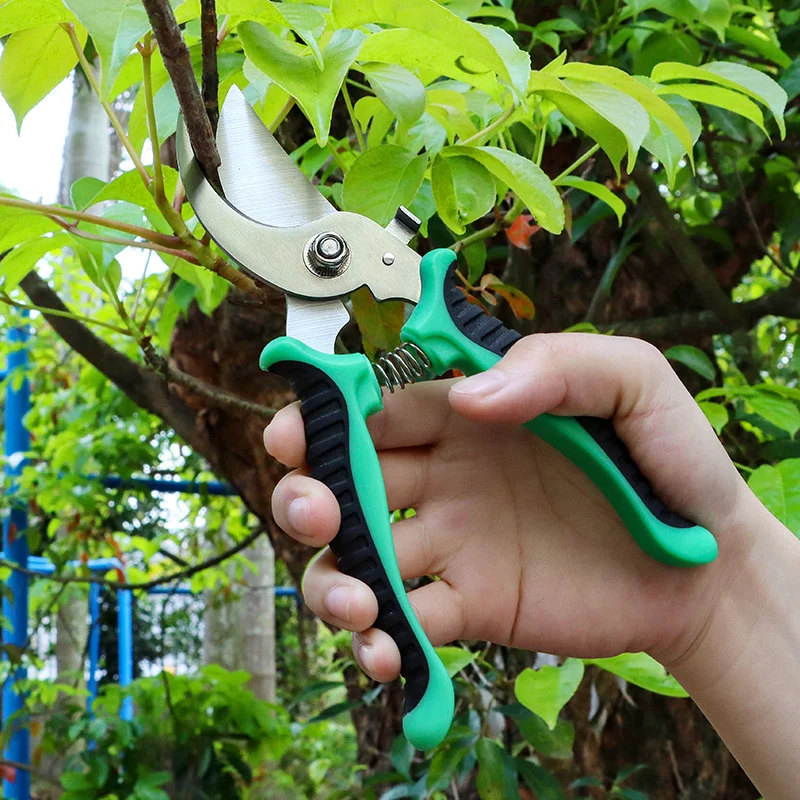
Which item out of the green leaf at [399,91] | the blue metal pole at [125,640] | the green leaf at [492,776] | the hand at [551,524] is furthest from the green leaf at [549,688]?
the blue metal pole at [125,640]

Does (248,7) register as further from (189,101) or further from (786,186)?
(786,186)

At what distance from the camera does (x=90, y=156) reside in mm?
3092

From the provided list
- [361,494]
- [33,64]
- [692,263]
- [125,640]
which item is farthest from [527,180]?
[125,640]

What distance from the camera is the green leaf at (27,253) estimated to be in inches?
29.9

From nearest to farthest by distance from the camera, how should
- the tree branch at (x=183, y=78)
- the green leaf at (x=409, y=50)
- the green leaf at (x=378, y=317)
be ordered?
the tree branch at (x=183, y=78), the green leaf at (x=409, y=50), the green leaf at (x=378, y=317)

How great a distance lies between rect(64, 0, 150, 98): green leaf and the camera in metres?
0.49

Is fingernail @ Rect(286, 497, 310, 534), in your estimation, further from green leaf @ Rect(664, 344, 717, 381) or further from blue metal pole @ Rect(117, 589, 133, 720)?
blue metal pole @ Rect(117, 589, 133, 720)

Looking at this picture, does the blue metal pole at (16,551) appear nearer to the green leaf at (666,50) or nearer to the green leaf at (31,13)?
the green leaf at (666,50)

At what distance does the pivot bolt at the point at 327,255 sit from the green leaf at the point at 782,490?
0.44 metres

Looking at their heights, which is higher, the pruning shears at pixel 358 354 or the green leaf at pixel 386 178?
the green leaf at pixel 386 178

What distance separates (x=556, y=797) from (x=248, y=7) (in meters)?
1.09

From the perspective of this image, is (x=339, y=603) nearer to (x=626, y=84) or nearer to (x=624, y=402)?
(x=624, y=402)

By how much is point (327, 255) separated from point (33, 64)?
0.25m

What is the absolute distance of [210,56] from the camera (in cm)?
55
